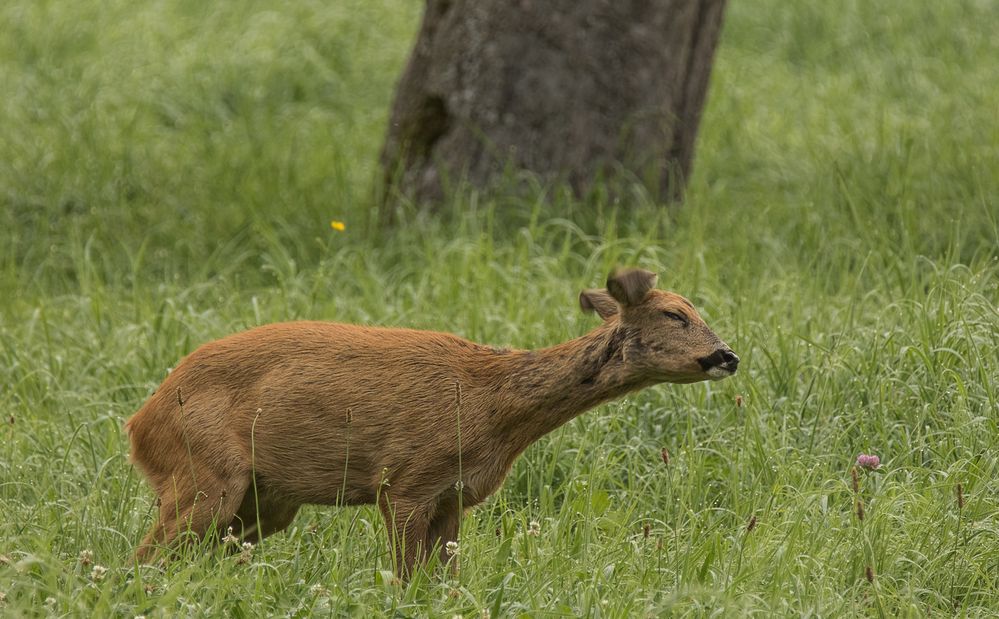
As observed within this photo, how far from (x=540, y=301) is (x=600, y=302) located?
1.90m

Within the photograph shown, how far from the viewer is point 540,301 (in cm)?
650

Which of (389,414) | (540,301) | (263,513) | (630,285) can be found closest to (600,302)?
(630,285)

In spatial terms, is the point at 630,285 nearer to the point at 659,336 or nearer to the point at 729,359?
the point at 659,336

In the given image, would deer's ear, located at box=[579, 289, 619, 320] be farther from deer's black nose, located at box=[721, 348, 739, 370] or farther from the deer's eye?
deer's black nose, located at box=[721, 348, 739, 370]

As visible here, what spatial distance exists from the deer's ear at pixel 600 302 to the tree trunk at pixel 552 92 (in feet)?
10.5

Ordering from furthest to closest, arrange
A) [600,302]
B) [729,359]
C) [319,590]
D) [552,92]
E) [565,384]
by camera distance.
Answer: [552,92] < [600,302] < [565,384] < [729,359] < [319,590]

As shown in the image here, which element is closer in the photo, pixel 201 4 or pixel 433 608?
pixel 433 608

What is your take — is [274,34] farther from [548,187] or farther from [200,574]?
[200,574]

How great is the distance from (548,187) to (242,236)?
165cm

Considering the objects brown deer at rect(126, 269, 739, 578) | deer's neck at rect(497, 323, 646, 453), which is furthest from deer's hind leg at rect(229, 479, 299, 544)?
deer's neck at rect(497, 323, 646, 453)

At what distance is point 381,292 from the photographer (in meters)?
6.84

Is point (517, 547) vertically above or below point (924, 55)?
below

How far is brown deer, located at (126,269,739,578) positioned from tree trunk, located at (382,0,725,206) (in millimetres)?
3293

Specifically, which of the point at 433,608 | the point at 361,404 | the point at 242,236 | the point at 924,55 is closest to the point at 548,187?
the point at 242,236
